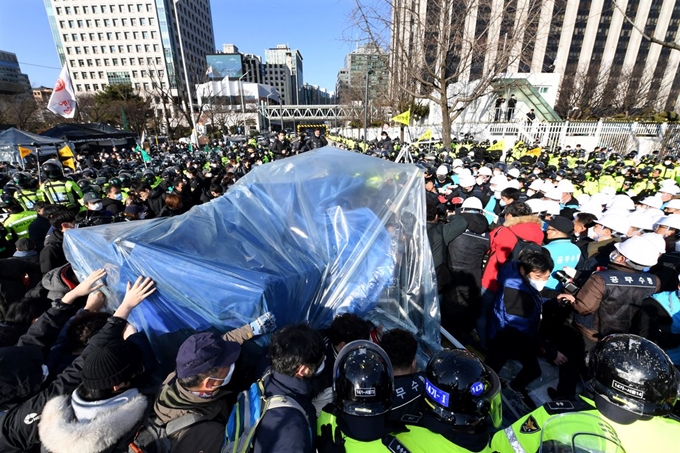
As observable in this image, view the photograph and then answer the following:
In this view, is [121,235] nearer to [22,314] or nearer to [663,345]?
[22,314]

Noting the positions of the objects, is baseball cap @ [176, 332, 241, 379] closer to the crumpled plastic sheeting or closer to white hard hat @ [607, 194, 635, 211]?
the crumpled plastic sheeting

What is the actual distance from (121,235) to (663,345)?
4287 mm

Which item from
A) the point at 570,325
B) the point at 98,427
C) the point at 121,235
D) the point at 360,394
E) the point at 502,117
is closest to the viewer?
the point at 360,394

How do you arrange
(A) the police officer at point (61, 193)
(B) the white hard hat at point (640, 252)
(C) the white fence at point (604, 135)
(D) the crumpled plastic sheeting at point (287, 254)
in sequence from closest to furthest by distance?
(D) the crumpled plastic sheeting at point (287, 254) → (B) the white hard hat at point (640, 252) → (A) the police officer at point (61, 193) → (C) the white fence at point (604, 135)

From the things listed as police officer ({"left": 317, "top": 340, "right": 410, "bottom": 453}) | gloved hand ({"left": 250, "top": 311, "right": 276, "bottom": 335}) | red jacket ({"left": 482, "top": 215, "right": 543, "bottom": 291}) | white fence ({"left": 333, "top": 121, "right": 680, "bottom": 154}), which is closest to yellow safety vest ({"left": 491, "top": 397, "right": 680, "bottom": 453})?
police officer ({"left": 317, "top": 340, "right": 410, "bottom": 453})

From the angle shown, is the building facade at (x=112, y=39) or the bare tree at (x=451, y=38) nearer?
the bare tree at (x=451, y=38)

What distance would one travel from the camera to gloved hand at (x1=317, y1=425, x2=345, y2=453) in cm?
134

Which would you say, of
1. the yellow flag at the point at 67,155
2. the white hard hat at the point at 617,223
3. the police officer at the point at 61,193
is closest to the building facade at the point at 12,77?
the yellow flag at the point at 67,155

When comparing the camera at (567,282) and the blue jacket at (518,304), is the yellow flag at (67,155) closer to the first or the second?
the blue jacket at (518,304)

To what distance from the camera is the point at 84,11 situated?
2714 inches

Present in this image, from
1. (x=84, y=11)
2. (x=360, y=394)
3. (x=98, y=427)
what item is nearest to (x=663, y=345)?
(x=360, y=394)

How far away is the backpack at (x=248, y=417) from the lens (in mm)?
1409

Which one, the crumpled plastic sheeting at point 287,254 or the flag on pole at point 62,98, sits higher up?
the flag on pole at point 62,98

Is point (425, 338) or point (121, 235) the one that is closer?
point (121, 235)
